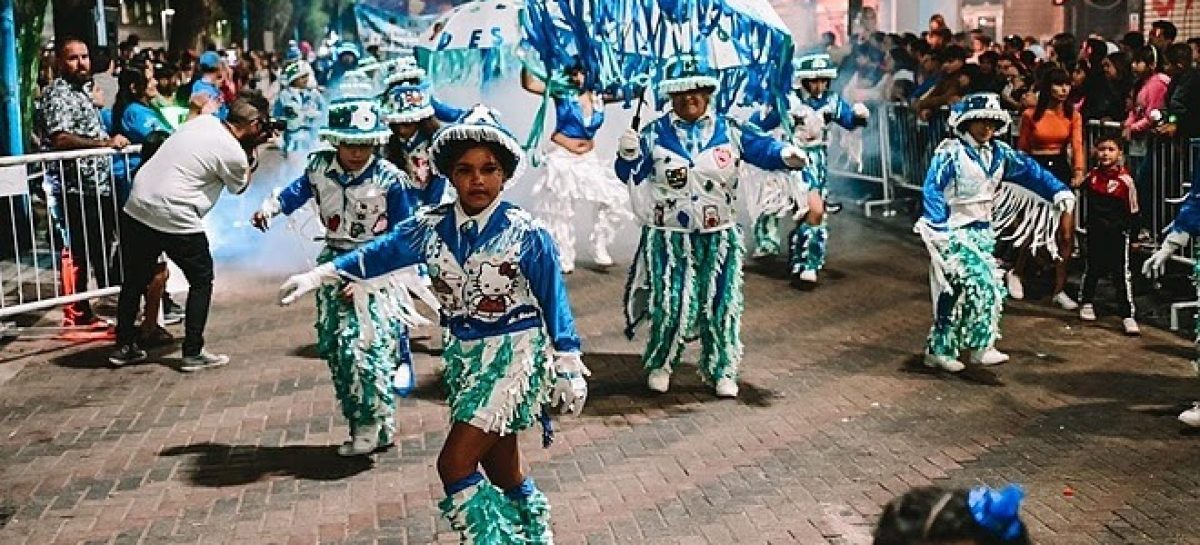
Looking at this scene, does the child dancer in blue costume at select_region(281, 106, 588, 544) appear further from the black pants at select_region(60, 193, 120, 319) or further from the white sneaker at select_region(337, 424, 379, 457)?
the black pants at select_region(60, 193, 120, 319)

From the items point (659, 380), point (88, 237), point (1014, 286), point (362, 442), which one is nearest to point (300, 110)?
point (88, 237)

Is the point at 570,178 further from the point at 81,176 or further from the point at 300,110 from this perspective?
the point at 300,110

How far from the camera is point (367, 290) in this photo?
7004mm

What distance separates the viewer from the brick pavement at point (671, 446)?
245 inches

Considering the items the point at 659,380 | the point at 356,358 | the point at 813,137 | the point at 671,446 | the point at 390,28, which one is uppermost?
the point at 390,28

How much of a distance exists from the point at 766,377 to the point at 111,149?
17.2 ft

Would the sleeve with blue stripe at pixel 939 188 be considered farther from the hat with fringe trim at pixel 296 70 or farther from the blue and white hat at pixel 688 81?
the hat with fringe trim at pixel 296 70

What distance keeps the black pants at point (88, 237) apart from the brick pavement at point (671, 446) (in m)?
0.80

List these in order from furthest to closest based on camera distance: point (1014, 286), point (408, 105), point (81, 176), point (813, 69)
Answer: point (813, 69), point (1014, 286), point (81, 176), point (408, 105)

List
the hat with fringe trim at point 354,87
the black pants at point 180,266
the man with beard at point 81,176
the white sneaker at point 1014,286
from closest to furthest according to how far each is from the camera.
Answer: the hat with fringe trim at point 354,87, the black pants at point 180,266, the man with beard at point 81,176, the white sneaker at point 1014,286

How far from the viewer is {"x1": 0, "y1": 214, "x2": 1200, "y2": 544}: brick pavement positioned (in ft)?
20.4

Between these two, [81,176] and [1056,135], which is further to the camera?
[1056,135]

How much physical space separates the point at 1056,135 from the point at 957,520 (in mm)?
9371

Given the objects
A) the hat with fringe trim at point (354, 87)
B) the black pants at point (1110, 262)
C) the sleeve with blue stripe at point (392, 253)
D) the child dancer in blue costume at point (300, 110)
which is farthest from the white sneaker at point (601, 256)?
the sleeve with blue stripe at point (392, 253)
